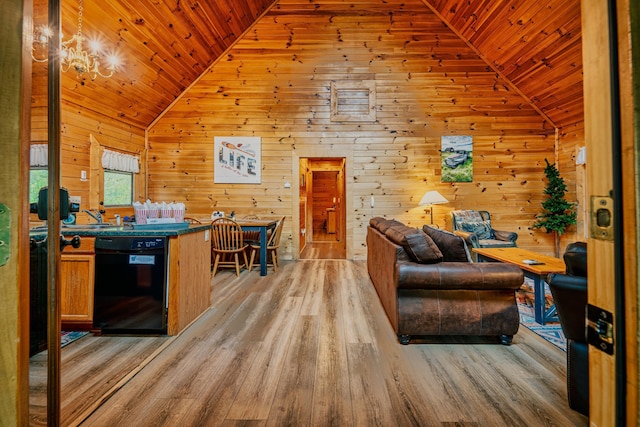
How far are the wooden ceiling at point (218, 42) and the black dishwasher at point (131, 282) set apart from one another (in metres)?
3.06

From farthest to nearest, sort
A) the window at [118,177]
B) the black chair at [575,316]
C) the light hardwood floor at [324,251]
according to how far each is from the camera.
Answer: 1. the light hardwood floor at [324,251]
2. the window at [118,177]
3. the black chair at [575,316]

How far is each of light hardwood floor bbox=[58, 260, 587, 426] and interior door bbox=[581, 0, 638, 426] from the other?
1351 millimetres

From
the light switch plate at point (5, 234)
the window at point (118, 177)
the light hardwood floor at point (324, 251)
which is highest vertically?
the window at point (118, 177)

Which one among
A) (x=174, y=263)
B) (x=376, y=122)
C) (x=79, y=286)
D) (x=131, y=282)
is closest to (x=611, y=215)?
(x=174, y=263)

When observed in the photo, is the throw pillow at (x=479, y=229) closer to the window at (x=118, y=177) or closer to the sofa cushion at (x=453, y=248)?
the sofa cushion at (x=453, y=248)

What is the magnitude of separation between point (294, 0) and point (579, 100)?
17.8ft

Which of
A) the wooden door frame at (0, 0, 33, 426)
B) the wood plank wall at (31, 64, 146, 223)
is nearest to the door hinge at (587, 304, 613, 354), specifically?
the wooden door frame at (0, 0, 33, 426)

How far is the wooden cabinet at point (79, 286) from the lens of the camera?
2.44m

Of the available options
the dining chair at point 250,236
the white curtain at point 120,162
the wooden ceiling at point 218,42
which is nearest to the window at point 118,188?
the white curtain at point 120,162

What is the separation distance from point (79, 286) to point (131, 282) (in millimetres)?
475

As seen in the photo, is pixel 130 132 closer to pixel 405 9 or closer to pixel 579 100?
pixel 405 9

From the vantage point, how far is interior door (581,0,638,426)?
42 cm

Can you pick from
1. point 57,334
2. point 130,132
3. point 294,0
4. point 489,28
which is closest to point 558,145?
point 489,28

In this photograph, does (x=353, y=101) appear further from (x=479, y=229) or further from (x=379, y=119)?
(x=479, y=229)
